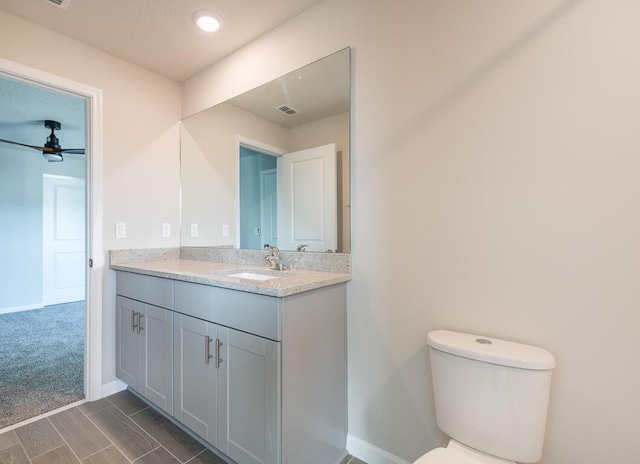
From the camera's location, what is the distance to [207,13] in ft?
5.66

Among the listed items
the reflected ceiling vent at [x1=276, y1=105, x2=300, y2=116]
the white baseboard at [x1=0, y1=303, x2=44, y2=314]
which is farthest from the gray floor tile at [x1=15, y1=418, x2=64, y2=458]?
the white baseboard at [x1=0, y1=303, x2=44, y2=314]

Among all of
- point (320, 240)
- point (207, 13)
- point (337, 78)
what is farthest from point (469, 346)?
point (207, 13)

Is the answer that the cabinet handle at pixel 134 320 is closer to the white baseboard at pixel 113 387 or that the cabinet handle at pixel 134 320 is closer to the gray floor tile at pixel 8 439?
the white baseboard at pixel 113 387

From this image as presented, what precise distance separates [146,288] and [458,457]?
1.81 m

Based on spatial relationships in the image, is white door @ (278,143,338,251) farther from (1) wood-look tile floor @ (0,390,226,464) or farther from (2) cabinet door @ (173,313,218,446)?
(1) wood-look tile floor @ (0,390,226,464)

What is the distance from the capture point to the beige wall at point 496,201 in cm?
99

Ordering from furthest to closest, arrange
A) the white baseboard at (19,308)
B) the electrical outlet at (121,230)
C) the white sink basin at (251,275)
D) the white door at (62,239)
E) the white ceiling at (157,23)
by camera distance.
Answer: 1. the white door at (62,239)
2. the white baseboard at (19,308)
3. the electrical outlet at (121,230)
4. the white sink basin at (251,275)
5. the white ceiling at (157,23)

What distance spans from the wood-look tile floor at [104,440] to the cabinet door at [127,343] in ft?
0.66

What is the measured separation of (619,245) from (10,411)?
10.4 ft

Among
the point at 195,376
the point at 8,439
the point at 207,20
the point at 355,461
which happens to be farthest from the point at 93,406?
the point at 207,20

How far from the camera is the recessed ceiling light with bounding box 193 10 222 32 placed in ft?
5.68

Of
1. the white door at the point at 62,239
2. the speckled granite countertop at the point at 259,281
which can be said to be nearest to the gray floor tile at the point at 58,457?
the speckled granite countertop at the point at 259,281

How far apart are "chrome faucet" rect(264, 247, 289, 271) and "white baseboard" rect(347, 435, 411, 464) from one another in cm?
95

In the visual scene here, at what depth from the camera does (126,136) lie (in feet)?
7.26
